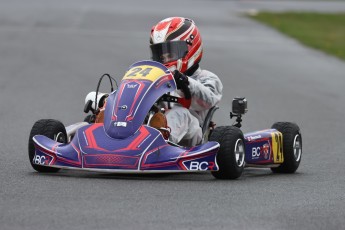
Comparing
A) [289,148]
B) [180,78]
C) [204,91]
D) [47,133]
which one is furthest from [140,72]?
[289,148]

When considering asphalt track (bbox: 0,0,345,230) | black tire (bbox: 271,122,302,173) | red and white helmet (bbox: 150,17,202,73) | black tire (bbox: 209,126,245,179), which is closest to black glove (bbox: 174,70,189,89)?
red and white helmet (bbox: 150,17,202,73)

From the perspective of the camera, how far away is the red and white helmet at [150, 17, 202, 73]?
8.90 meters

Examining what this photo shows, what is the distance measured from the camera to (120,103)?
816 cm

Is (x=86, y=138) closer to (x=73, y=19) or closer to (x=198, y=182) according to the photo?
(x=198, y=182)

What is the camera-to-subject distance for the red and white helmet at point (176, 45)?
890 centimetres

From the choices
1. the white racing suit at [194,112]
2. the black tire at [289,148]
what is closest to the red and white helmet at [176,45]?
the white racing suit at [194,112]

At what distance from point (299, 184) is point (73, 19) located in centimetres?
2190

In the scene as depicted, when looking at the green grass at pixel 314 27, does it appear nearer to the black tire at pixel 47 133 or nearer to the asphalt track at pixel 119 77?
the asphalt track at pixel 119 77

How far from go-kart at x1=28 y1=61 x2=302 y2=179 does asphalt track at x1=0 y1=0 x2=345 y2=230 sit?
0.12 metres

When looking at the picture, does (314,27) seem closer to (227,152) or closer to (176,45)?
(176,45)

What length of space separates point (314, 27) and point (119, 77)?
44.1ft

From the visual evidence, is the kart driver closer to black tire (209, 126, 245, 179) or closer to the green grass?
black tire (209, 126, 245, 179)

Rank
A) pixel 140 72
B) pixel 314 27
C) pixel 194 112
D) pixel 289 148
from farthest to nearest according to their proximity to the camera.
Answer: pixel 314 27 → pixel 289 148 → pixel 194 112 → pixel 140 72

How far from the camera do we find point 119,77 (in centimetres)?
1795
